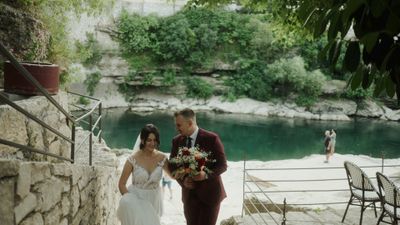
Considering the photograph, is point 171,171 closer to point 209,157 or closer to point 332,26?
point 209,157

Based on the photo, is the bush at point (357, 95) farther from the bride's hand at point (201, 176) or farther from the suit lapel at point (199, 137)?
the bride's hand at point (201, 176)

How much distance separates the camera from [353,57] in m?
1.55


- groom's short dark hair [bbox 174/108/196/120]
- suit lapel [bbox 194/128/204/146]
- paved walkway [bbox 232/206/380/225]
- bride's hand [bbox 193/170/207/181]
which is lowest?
paved walkway [bbox 232/206/380/225]

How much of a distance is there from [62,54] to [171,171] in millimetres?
4429

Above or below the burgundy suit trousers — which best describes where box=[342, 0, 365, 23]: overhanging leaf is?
above

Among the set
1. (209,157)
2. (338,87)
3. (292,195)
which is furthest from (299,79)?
(209,157)

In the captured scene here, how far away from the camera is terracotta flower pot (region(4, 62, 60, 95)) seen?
4.77m

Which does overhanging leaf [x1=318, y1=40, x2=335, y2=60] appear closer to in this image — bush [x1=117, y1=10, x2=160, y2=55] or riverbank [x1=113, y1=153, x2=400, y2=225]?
riverbank [x1=113, y1=153, x2=400, y2=225]

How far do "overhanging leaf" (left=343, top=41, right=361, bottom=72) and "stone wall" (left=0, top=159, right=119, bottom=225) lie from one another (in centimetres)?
165

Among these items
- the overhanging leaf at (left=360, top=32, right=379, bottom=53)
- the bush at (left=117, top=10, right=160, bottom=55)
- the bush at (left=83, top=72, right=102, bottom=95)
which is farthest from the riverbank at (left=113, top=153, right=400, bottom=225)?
the bush at (left=117, top=10, right=160, bottom=55)

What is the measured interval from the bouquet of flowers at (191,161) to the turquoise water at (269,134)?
1726 centimetres

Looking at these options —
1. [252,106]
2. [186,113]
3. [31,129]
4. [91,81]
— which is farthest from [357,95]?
[31,129]

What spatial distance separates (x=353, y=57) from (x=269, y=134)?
25516 millimetres

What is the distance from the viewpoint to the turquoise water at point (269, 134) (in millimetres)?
23000
